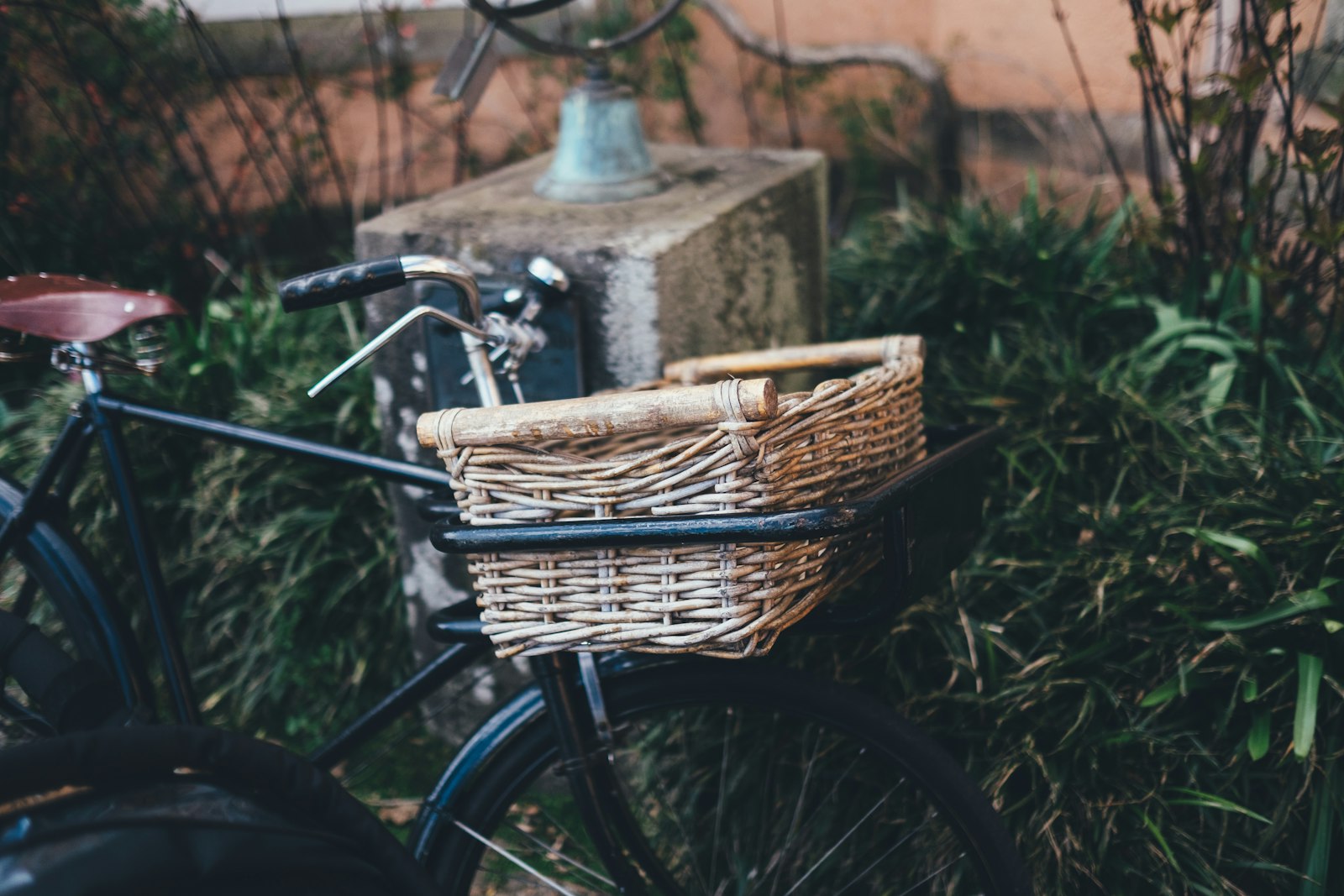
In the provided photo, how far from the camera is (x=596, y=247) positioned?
1.87 meters

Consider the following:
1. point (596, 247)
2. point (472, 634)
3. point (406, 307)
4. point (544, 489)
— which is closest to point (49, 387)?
point (406, 307)

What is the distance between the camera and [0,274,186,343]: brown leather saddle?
62.7 inches

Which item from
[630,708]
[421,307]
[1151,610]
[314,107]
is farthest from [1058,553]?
[314,107]

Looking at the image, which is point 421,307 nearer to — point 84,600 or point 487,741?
point 487,741

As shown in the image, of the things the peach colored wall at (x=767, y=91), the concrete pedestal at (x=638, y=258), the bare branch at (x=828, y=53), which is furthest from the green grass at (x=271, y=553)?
the bare branch at (x=828, y=53)

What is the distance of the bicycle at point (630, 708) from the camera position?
136 centimetres

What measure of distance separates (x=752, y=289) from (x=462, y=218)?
2.02ft

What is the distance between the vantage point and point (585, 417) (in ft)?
3.90

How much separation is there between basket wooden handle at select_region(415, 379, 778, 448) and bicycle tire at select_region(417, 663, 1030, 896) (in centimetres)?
45

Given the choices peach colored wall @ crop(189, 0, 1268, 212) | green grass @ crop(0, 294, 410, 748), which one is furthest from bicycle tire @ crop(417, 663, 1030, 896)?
peach colored wall @ crop(189, 0, 1268, 212)

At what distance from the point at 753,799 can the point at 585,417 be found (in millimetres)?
1048

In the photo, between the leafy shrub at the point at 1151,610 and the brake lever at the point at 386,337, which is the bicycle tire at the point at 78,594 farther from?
the leafy shrub at the point at 1151,610

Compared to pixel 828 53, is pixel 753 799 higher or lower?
lower

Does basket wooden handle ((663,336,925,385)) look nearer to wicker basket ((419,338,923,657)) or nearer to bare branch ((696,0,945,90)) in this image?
wicker basket ((419,338,923,657))
